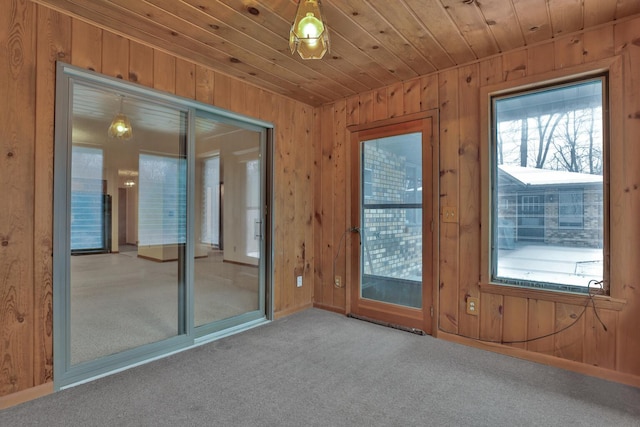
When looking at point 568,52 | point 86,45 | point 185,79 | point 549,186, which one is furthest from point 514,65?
point 86,45

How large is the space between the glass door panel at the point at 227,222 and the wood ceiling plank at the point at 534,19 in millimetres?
2510

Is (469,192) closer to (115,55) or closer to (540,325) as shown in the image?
(540,325)

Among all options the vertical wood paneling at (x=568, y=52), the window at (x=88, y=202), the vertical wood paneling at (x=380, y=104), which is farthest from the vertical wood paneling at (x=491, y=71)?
the window at (x=88, y=202)

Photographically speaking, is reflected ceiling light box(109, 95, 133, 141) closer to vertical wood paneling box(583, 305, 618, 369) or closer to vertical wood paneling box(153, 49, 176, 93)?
vertical wood paneling box(153, 49, 176, 93)

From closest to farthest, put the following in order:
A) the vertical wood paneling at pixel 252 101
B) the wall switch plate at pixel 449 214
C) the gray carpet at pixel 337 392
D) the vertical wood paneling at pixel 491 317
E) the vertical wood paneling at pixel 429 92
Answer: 1. the gray carpet at pixel 337 392
2. the vertical wood paneling at pixel 491 317
3. the wall switch plate at pixel 449 214
4. the vertical wood paneling at pixel 429 92
5. the vertical wood paneling at pixel 252 101

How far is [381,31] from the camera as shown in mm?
2438

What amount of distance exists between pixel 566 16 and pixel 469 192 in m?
1.40

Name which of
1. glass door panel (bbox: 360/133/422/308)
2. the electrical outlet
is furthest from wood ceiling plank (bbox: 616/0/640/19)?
the electrical outlet

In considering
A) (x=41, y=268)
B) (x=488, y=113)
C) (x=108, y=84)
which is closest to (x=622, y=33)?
(x=488, y=113)

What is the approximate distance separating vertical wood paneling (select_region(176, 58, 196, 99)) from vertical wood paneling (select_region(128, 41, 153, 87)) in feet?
0.74

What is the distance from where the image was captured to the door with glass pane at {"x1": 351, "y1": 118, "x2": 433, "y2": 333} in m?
3.26

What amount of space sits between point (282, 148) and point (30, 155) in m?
2.22

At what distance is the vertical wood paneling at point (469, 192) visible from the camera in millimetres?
2928

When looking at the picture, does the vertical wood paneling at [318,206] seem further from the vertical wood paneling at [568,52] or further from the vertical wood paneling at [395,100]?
the vertical wood paneling at [568,52]
